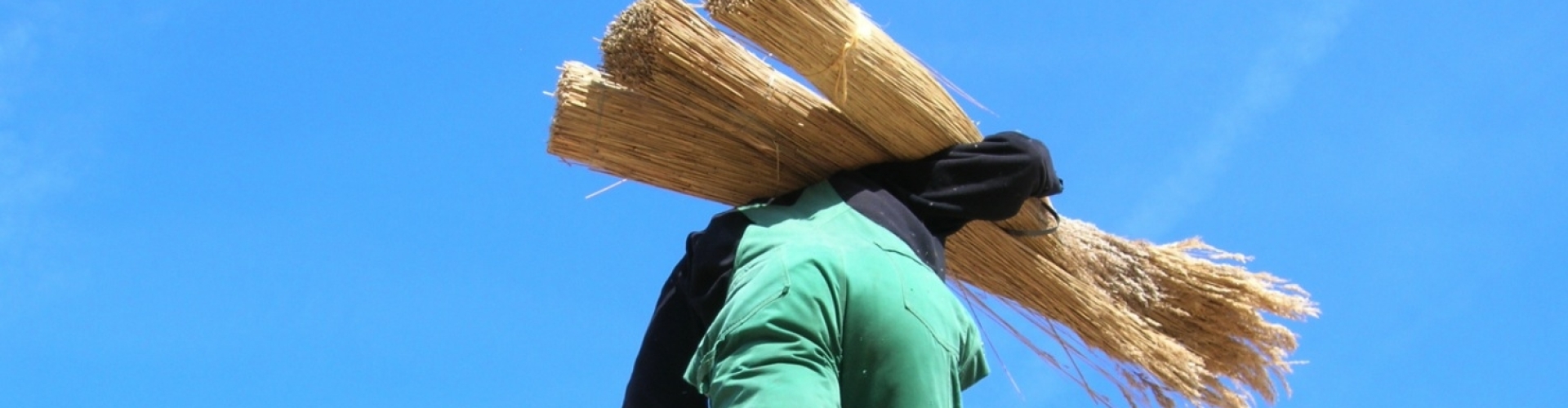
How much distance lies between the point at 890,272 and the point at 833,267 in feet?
0.34

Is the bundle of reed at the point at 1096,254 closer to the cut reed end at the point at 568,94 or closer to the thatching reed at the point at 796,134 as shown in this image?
the thatching reed at the point at 796,134

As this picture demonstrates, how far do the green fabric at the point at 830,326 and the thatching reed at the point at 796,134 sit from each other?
20 centimetres

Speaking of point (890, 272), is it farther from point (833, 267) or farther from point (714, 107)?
point (714, 107)

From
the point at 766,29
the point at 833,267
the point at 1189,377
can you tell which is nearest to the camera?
the point at 833,267

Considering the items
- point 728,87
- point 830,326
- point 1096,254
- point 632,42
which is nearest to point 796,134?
point 728,87

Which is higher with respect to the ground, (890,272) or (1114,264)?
(1114,264)

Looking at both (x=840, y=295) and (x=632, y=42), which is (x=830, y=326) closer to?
(x=840, y=295)

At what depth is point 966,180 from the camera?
2873 millimetres

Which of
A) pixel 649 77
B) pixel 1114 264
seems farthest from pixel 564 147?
pixel 1114 264

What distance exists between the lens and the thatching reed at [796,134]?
2.76 m

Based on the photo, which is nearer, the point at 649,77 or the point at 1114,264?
the point at 649,77

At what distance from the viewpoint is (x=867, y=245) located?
2.62 m

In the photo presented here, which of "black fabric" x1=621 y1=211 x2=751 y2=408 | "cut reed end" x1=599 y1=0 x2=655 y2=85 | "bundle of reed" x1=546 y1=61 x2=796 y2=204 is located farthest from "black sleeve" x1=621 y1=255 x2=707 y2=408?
"cut reed end" x1=599 y1=0 x2=655 y2=85

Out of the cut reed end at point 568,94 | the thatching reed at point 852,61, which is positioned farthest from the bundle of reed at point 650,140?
the thatching reed at point 852,61
